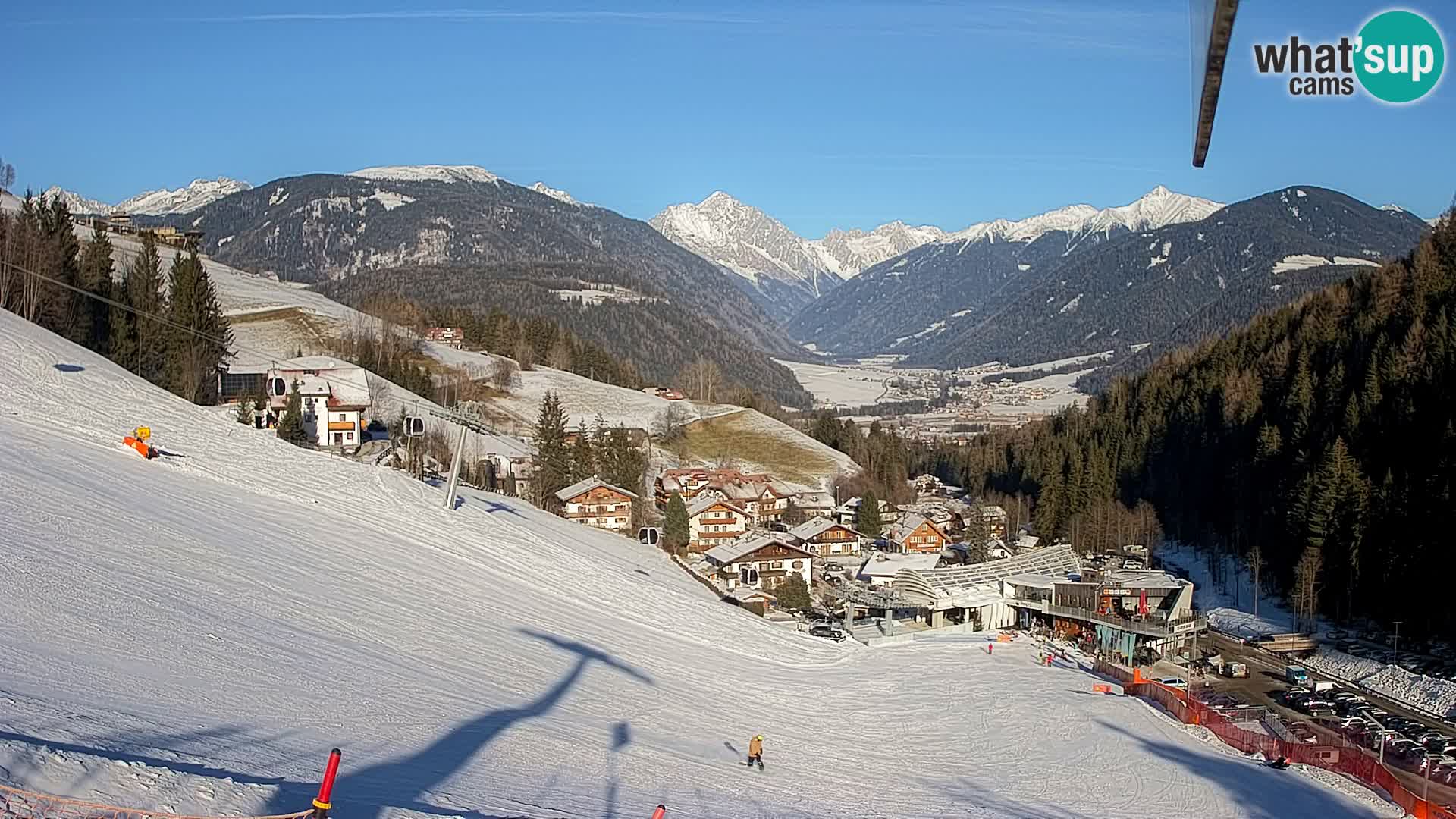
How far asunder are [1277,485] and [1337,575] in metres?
13.0

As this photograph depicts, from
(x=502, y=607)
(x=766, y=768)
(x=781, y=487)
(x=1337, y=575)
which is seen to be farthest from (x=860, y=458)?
(x=766, y=768)

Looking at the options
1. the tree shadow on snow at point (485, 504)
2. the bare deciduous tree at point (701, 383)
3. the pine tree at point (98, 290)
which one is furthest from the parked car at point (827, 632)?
the bare deciduous tree at point (701, 383)

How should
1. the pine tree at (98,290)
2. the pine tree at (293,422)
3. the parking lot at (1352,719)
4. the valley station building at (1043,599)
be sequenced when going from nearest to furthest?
the parking lot at (1352,719)
the valley station building at (1043,599)
the pine tree at (293,422)
the pine tree at (98,290)

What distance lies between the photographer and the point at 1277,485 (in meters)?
56.0

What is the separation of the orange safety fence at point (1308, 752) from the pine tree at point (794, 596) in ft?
64.4

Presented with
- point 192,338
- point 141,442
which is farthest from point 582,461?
point 141,442

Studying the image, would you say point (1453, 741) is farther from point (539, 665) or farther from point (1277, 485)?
point (1277, 485)

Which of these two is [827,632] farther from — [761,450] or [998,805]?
[761,450]

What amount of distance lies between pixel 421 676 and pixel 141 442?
15354mm

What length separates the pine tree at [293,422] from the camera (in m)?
46.0

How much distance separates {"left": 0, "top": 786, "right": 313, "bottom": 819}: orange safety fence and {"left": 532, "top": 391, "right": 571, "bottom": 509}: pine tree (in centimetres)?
4770

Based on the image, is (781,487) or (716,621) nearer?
(716,621)

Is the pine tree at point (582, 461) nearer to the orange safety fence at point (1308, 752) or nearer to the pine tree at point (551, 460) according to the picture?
the pine tree at point (551, 460)

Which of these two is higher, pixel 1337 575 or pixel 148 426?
pixel 148 426
